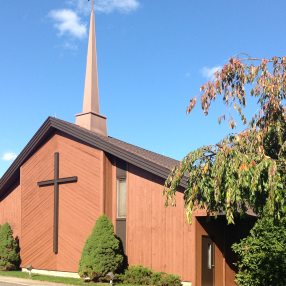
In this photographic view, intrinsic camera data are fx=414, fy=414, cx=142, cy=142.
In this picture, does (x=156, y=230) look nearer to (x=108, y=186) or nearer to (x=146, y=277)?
(x=146, y=277)

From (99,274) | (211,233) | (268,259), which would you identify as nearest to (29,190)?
(99,274)

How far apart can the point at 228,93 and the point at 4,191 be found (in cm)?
1731

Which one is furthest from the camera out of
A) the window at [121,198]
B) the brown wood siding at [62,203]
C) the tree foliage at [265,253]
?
the brown wood siding at [62,203]

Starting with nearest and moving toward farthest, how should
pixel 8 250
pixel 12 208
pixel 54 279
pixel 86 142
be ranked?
pixel 54 279
pixel 86 142
pixel 8 250
pixel 12 208

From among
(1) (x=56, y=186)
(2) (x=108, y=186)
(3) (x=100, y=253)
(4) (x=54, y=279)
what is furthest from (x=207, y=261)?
Answer: (1) (x=56, y=186)

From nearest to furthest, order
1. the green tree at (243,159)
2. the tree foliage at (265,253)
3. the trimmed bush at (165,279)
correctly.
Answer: the green tree at (243,159), the tree foliage at (265,253), the trimmed bush at (165,279)

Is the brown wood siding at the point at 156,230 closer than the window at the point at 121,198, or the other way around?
the brown wood siding at the point at 156,230

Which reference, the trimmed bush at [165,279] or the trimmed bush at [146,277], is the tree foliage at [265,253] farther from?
the trimmed bush at [146,277]

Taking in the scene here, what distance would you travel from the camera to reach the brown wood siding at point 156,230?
1527 centimetres

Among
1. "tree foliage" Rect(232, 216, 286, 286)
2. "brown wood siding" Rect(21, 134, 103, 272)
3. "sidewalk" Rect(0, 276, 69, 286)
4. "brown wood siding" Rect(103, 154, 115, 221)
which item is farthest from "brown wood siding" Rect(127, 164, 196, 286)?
"sidewalk" Rect(0, 276, 69, 286)

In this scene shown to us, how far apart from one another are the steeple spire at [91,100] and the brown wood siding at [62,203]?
2639 millimetres

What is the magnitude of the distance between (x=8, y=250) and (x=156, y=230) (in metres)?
8.90

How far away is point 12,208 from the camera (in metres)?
23.1

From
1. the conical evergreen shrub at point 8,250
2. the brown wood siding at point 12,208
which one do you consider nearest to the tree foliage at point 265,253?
the conical evergreen shrub at point 8,250
